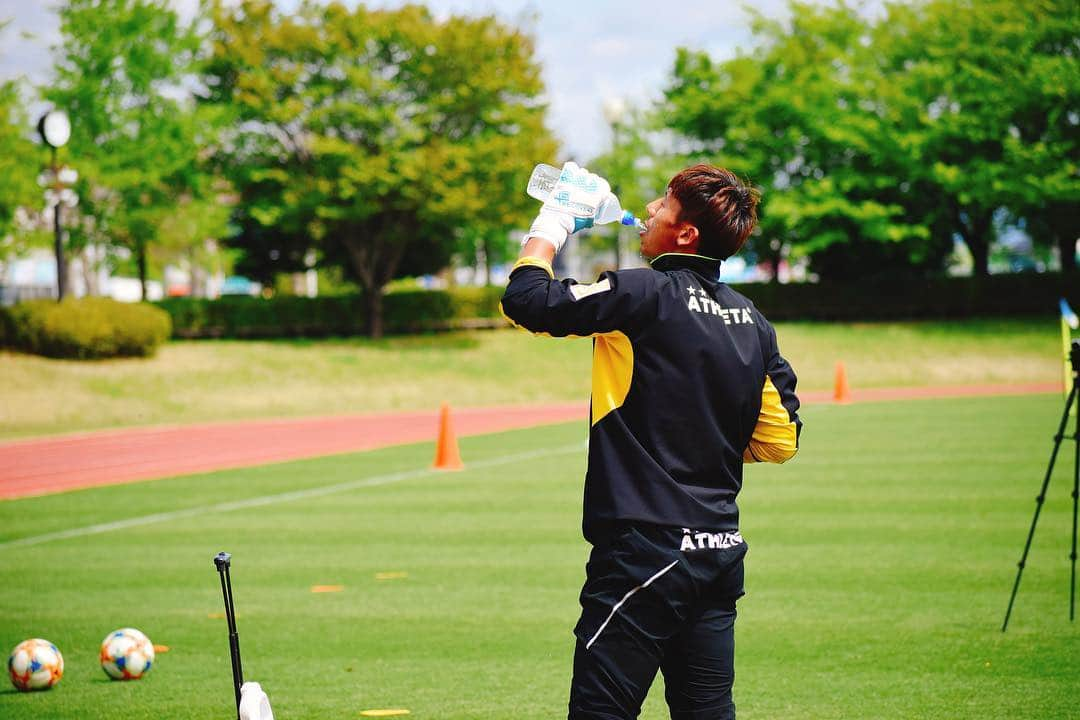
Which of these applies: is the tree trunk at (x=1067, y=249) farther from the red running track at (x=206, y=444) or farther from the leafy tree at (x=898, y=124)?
the red running track at (x=206, y=444)

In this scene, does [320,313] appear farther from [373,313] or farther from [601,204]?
[601,204]

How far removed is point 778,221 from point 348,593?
39030 millimetres

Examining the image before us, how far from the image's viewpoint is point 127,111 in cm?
3534

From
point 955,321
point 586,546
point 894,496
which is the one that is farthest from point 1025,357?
point 586,546

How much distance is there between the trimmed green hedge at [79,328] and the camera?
30.1 meters

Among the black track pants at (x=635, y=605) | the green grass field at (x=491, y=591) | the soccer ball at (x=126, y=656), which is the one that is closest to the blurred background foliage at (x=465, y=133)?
the green grass field at (x=491, y=591)

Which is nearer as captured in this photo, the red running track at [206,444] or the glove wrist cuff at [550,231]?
the glove wrist cuff at [550,231]

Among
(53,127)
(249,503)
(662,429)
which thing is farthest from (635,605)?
(53,127)

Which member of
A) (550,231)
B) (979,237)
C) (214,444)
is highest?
(979,237)

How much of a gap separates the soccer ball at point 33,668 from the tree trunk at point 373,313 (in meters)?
32.9

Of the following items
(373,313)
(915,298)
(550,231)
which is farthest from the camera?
(915,298)

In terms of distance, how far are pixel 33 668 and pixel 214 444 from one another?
1509 cm

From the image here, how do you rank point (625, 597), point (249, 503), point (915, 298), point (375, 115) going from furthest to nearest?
point (915, 298) → point (375, 115) → point (249, 503) → point (625, 597)

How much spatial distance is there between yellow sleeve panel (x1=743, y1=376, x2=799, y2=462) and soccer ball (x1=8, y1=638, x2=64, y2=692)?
177 inches
